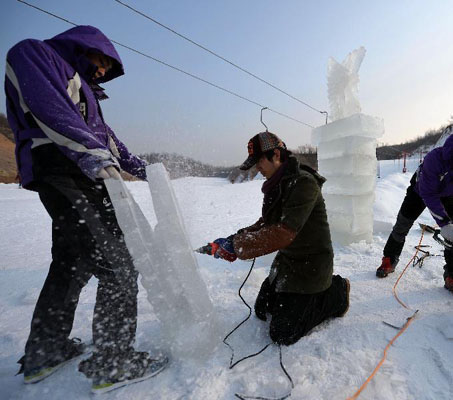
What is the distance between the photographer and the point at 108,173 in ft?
4.39

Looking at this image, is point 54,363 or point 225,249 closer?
point 54,363

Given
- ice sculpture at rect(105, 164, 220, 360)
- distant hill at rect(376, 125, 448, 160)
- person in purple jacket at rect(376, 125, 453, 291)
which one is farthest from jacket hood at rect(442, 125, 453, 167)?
distant hill at rect(376, 125, 448, 160)

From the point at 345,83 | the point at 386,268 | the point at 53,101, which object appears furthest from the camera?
the point at 345,83

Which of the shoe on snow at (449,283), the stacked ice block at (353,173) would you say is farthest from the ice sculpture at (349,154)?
the shoe on snow at (449,283)

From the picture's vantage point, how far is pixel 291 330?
5.52ft

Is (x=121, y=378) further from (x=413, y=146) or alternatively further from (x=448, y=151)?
(x=413, y=146)

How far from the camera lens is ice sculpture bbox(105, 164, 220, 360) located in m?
1.51

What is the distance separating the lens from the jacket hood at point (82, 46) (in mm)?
1452

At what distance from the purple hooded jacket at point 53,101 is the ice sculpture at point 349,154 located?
3296 millimetres

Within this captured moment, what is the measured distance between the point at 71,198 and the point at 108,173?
23 centimetres

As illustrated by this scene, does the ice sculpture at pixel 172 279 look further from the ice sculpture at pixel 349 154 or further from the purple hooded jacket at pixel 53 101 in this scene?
the ice sculpture at pixel 349 154

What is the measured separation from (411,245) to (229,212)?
384 centimetres

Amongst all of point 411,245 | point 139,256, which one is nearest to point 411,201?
point 411,245

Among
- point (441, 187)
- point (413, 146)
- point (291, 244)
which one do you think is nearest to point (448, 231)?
point (441, 187)
